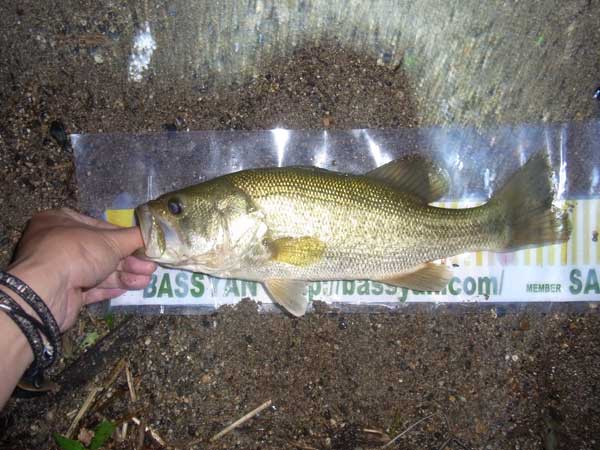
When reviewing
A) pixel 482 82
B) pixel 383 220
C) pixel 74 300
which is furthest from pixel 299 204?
pixel 482 82

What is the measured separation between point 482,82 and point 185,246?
6.46 feet

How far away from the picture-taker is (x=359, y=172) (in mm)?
2688

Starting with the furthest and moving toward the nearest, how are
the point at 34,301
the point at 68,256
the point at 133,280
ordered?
the point at 133,280
the point at 68,256
the point at 34,301

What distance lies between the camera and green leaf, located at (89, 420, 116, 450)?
253 cm

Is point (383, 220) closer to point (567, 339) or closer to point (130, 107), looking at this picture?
point (567, 339)

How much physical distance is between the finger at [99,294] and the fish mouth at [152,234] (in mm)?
638

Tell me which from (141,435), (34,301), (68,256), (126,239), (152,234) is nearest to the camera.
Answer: (34,301)

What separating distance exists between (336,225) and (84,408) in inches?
73.1

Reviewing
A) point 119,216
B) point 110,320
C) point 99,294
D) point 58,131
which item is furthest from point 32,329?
point 58,131

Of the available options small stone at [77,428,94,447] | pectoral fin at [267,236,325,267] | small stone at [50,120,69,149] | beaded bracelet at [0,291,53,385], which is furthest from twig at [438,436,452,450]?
small stone at [50,120,69,149]

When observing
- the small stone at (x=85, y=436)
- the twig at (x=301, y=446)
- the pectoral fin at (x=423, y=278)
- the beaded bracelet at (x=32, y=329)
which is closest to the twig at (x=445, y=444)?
the twig at (x=301, y=446)

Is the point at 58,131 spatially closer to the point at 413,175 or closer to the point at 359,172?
the point at 359,172

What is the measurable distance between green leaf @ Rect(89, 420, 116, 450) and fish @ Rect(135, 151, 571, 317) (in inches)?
43.1

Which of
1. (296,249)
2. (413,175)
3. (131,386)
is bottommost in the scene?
(131,386)
